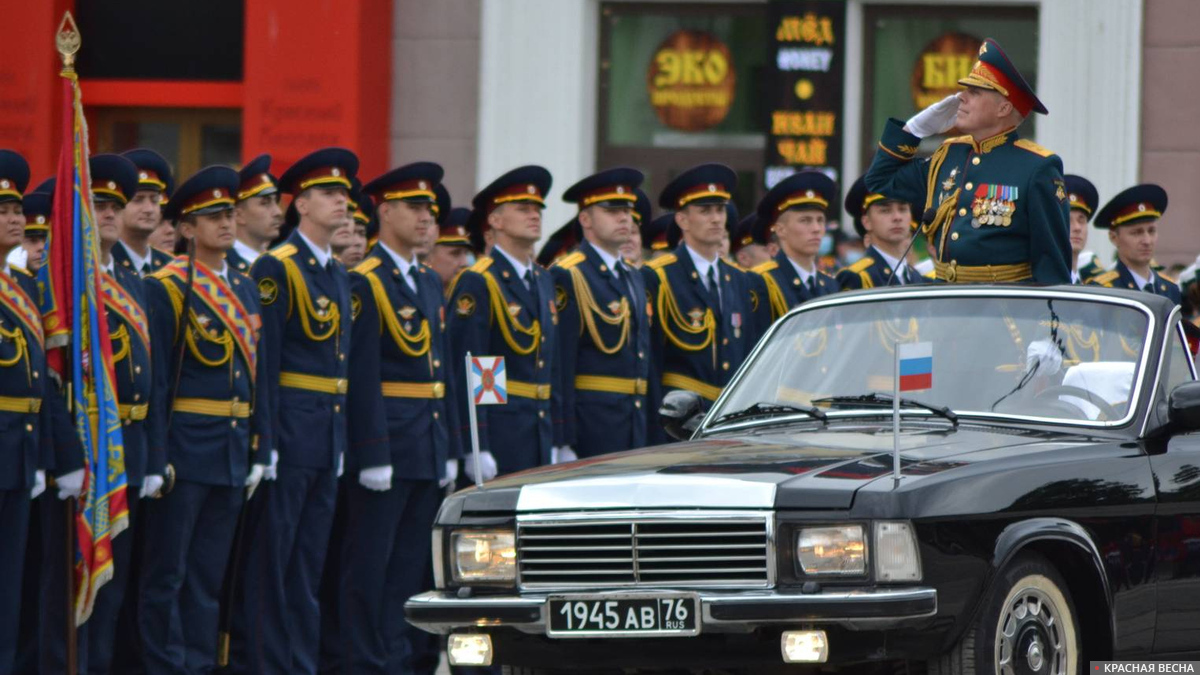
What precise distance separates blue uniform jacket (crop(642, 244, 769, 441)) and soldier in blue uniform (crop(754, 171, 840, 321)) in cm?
60

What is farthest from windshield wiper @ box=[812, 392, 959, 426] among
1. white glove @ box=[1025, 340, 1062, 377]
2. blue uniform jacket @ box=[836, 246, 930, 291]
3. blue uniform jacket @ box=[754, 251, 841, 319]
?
blue uniform jacket @ box=[836, 246, 930, 291]

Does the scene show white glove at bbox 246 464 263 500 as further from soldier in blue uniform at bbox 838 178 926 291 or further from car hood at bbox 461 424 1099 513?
soldier in blue uniform at bbox 838 178 926 291

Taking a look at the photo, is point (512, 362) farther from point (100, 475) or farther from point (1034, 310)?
point (1034, 310)

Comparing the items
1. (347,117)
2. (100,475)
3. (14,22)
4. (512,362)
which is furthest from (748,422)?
(14,22)

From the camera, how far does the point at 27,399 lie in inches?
384

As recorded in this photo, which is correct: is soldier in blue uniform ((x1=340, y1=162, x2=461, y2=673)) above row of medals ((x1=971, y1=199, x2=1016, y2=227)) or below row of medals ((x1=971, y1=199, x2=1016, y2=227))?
below

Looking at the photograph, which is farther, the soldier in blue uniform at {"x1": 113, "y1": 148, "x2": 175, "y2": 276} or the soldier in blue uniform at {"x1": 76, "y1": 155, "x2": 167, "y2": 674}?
the soldier in blue uniform at {"x1": 113, "y1": 148, "x2": 175, "y2": 276}

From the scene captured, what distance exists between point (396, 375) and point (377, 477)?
1.82 feet

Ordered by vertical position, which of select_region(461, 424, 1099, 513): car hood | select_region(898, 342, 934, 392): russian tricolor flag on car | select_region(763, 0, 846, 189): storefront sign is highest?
select_region(763, 0, 846, 189): storefront sign

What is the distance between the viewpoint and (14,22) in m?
20.3

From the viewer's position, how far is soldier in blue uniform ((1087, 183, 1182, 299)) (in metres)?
14.0

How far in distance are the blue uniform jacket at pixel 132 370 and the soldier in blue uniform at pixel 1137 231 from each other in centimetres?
623

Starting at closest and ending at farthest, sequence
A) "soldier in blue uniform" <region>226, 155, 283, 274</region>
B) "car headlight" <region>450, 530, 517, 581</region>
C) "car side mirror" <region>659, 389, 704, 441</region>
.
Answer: "car headlight" <region>450, 530, 517, 581</region> → "car side mirror" <region>659, 389, 704, 441</region> → "soldier in blue uniform" <region>226, 155, 283, 274</region>

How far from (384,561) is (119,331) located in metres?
1.81
